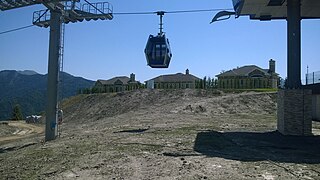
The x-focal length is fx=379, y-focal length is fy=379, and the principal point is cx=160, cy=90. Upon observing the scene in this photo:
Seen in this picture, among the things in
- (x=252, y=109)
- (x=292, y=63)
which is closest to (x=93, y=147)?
(x=292, y=63)

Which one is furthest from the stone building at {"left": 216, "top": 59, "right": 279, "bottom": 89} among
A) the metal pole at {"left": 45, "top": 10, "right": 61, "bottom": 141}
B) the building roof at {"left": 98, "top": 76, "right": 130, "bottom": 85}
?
the metal pole at {"left": 45, "top": 10, "right": 61, "bottom": 141}

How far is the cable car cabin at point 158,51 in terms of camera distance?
28.0 m

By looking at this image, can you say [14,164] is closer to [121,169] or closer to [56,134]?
[121,169]

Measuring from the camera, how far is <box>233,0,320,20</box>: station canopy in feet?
77.9

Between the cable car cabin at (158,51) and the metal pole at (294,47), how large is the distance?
9.21 metres

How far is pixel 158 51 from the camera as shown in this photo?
28.3 m

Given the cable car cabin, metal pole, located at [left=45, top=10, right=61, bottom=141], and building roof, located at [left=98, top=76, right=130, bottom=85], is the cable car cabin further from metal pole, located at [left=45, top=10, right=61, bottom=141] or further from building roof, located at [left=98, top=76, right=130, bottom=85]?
building roof, located at [left=98, top=76, right=130, bottom=85]

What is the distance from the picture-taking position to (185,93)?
5381 centimetres

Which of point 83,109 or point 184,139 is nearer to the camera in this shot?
point 184,139

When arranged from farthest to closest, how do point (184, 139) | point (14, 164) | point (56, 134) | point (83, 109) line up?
point (83, 109) < point (56, 134) < point (184, 139) < point (14, 164)

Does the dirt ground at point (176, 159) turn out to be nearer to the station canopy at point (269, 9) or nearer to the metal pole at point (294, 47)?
the metal pole at point (294, 47)

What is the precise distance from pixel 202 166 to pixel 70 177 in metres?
3.99

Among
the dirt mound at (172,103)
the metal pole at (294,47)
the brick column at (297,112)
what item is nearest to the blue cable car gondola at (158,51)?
the metal pole at (294,47)

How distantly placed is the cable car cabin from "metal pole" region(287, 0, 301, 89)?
9213 mm
